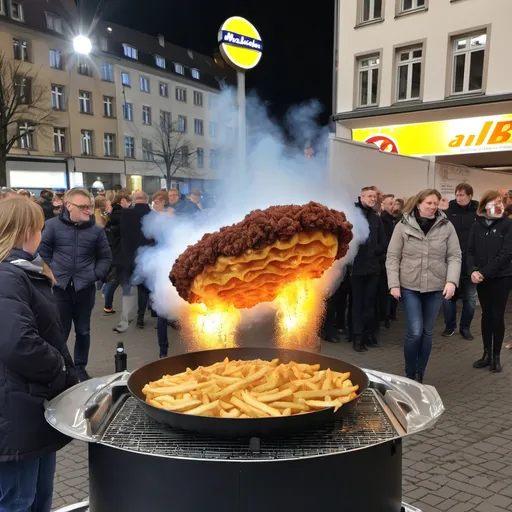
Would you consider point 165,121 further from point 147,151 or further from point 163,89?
point 163,89

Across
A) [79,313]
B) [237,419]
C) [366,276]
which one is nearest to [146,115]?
[366,276]

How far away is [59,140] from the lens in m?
32.4

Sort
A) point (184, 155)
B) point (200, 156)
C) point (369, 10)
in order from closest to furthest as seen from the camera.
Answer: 1. point (369, 10)
2. point (184, 155)
3. point (200, 156)

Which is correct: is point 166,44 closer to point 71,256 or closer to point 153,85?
point 153,85

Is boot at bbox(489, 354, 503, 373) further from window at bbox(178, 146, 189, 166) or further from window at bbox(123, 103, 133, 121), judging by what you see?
window at bbox(123, 103, 133, 121)

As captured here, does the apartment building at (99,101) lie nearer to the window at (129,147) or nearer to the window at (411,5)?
the window at (129,147)

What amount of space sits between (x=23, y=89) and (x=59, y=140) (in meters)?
4.22

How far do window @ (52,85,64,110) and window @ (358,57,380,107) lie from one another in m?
22.5

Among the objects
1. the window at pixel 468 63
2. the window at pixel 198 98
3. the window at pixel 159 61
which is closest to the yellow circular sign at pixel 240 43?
the window at pixel 468 63

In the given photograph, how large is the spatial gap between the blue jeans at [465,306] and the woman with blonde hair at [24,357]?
6243 millimetres

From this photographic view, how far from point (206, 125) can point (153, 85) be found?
17.5ft

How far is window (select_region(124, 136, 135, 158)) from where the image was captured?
3700 cm

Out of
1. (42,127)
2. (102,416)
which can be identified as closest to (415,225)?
(102,416)

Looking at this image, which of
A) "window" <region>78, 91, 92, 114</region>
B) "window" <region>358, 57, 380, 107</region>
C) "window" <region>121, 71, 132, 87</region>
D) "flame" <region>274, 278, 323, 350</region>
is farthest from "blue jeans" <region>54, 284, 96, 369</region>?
"window" <region>121, 71, 132, 87</region>
